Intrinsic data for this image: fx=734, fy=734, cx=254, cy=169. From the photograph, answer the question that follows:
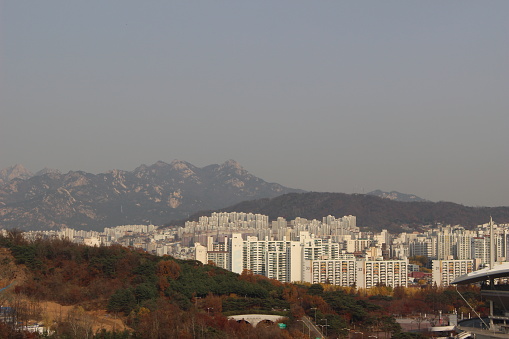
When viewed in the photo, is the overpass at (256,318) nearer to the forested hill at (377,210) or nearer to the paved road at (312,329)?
the paved road at (312,329)

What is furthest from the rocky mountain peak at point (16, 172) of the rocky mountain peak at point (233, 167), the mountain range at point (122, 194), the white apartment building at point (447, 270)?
the white apartment building at point (447, 270)

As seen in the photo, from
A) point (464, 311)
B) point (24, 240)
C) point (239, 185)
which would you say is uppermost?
point (239, 185)

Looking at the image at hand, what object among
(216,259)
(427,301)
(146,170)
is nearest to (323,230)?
(216,259)

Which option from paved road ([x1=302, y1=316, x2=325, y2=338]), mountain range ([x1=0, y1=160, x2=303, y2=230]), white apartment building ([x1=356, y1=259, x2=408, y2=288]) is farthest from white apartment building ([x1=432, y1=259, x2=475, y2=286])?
mountain range ([x1=0, y1=160, x2=303, y2=230])

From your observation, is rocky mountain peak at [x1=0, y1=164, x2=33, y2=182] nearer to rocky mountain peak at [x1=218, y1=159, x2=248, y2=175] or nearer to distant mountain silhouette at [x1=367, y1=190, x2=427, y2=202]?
rocky mountain peak at [x1=218, y1=159, x2=248, y2=175]

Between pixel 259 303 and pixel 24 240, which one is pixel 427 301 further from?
pixel 24 240

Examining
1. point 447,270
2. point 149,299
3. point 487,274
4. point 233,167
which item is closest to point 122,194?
point 233,167

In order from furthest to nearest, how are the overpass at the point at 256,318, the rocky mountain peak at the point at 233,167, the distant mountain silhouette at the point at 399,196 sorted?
1. the rocky mountain peak at the point at 233,167
2. the distant mountain silhouette at the point at 399,196
3. the overpass at the point at 256,318
